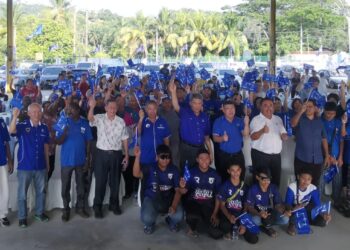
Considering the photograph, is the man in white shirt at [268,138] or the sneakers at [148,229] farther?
the man in white shirt at [268,138]

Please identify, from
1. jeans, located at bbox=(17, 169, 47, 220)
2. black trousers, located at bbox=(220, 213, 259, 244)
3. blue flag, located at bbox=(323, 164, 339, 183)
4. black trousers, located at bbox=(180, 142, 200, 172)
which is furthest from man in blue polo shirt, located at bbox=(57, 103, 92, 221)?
blue flag, located at bbox=(323, 164, 339, 183)

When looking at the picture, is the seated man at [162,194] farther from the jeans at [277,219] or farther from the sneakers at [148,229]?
the jeans at [277,219]

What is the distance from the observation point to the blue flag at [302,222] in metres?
5.11

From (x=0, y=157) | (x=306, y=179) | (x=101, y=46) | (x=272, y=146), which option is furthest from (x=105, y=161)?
(x=101, y=46)

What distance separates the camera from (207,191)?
17.0 feet

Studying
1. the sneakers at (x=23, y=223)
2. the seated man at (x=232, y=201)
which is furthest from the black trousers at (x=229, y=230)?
the sneakers at (x=23, y=223)

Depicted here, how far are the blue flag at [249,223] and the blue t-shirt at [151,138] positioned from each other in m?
1.26

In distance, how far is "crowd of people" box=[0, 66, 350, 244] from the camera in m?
5.12

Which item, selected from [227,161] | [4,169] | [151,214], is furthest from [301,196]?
[4,169]

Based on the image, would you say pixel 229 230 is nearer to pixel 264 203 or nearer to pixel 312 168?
pixel 264 203

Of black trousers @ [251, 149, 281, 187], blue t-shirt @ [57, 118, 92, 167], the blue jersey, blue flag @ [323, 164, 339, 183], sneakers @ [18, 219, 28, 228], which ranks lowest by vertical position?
sneakers @ [18, 219, 28, 228]

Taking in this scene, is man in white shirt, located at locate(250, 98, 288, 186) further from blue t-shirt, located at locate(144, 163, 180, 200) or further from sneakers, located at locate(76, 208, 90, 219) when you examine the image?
sneakers, located at locate(76, 208, 90, 219)

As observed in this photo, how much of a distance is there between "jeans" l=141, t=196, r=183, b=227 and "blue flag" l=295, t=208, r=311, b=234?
129 centimetres

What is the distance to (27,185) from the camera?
5266mm
